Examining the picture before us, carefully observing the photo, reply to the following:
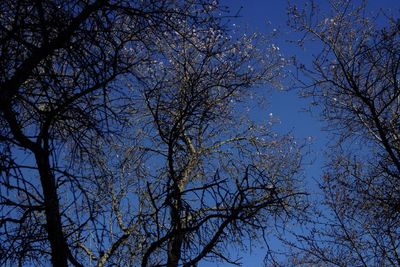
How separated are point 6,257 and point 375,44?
19.1ft

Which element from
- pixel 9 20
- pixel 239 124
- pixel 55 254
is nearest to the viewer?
pixel 55 254

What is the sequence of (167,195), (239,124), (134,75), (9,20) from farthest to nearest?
(239,124) < (134,75) < (9,20) < (167,195)

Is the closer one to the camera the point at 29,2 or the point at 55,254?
the point at 55,254

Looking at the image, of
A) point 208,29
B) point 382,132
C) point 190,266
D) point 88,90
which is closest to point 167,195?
point 190,266

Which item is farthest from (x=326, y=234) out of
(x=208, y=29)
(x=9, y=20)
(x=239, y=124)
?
(x=9, y=20)

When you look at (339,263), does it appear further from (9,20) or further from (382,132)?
(9,20)

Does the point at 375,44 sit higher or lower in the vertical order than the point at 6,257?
higher

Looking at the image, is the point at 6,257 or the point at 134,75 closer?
the point at 6,257

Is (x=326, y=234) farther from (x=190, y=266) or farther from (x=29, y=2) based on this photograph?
Answer: (x=29, y=2)

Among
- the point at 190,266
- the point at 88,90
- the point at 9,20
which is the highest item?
the point at 9,20

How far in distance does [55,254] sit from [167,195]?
2.22 feet

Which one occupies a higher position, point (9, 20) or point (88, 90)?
point (9, 20)

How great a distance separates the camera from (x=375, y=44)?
6461 millimetres

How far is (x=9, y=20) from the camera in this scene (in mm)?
2697
